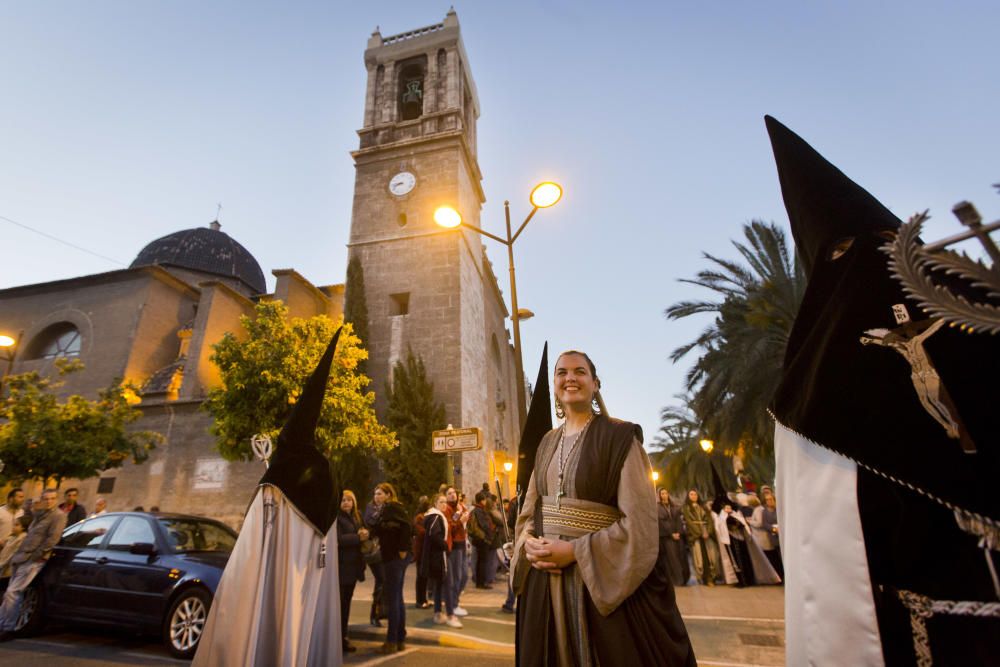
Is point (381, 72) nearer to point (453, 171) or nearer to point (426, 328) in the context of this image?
point (453, 171)

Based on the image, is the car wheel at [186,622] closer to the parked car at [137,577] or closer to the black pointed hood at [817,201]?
the parked car at [137,577]

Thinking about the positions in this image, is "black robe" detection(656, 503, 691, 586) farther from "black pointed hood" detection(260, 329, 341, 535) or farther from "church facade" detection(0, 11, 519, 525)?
"church facade" detection(0, 11, 519, 525)

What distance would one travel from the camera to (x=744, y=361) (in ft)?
42.6

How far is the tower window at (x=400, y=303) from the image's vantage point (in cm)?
2012

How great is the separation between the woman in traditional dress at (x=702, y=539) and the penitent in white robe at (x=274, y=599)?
871cm

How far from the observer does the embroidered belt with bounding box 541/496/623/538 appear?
94.0 inches

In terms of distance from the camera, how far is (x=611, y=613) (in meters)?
2.20

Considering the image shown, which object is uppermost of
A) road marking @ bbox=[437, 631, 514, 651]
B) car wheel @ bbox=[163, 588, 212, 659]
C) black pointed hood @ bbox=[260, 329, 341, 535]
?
black pointed hood @ bbox=[260, 329, 341, 535]

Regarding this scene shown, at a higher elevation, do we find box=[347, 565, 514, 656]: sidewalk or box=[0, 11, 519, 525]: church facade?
box=[0, 11, 519, 525]: church facade

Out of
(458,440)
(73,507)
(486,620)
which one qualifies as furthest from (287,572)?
(73,507)

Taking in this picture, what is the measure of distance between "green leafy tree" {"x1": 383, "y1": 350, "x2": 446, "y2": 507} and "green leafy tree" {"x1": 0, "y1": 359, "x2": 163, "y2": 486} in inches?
359

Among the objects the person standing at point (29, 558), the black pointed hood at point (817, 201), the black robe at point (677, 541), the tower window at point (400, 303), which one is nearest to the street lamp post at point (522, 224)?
the black robe at point (677, 541)

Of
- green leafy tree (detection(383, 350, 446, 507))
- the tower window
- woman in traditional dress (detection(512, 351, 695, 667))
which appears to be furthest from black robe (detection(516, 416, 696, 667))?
the tower window

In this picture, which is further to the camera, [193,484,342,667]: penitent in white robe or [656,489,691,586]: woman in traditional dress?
[656,489,691,586]: woman in traditional dress
